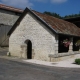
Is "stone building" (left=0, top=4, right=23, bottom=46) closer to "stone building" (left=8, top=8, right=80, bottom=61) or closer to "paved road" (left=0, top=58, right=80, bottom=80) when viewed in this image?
"stone building" (left=8, top=8, right=80, bottom=61)

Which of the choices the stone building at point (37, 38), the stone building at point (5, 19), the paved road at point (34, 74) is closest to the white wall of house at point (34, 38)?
the stone building at point (37, 38)

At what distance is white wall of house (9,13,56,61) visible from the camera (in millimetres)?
18734

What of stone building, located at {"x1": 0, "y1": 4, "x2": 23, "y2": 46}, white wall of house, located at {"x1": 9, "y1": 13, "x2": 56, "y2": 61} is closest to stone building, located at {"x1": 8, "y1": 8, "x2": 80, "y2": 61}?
white wall of house, located at {"x1": 9, "y1": 13, "x2": 56, "y2": 61}

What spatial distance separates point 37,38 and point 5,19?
11786 mm

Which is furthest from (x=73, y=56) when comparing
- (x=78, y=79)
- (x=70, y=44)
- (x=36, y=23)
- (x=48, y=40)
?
(x=78, y=79)

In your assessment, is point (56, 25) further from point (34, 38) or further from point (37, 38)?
point (34, 38)

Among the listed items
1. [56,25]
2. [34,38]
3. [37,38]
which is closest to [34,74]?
[37,38]

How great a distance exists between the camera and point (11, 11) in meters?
30.5

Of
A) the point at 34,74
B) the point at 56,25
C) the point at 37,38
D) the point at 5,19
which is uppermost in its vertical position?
the point at 5,19

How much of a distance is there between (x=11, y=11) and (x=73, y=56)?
1374 cm

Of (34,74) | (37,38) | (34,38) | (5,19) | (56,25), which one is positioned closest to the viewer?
(34,74)

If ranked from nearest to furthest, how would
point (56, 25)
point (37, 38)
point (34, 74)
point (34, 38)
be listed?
point (34, 74) < point (37, 38) < point (34, 38) < point (56, 25)

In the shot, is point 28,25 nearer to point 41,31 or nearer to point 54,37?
point 41,31

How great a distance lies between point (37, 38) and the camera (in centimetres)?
1959
